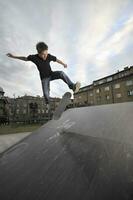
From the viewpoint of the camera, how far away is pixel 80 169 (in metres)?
1.25

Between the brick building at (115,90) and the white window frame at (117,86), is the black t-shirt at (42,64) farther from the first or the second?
the white window frame at (117,86)

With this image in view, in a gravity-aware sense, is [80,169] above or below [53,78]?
below

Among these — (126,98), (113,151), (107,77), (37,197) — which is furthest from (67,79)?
(107,77)

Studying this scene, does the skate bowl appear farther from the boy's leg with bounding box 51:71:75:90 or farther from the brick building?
the brick building

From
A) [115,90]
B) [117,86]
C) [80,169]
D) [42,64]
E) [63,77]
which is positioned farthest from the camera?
[115,90]

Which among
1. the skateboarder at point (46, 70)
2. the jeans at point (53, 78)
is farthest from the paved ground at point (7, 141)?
the skateboarder at point (46, 70)

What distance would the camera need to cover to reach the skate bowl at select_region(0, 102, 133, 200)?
3.34ft

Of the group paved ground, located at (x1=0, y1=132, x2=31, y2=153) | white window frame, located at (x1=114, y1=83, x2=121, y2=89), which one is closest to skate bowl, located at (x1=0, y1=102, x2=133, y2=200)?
paved ground, located at (x1=0, y1=132, x2=31, y2=153)

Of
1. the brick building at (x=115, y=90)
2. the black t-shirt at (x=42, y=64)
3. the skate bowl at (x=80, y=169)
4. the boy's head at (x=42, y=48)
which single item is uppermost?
Result: the brick building at (x=115, y=90)

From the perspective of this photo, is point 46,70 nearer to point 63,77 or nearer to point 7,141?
point 63,77

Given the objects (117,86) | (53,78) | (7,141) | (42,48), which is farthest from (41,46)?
(117,86)

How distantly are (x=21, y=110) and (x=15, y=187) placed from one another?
186 feet

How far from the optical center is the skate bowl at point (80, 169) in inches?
40.0

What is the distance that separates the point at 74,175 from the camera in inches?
46.9
